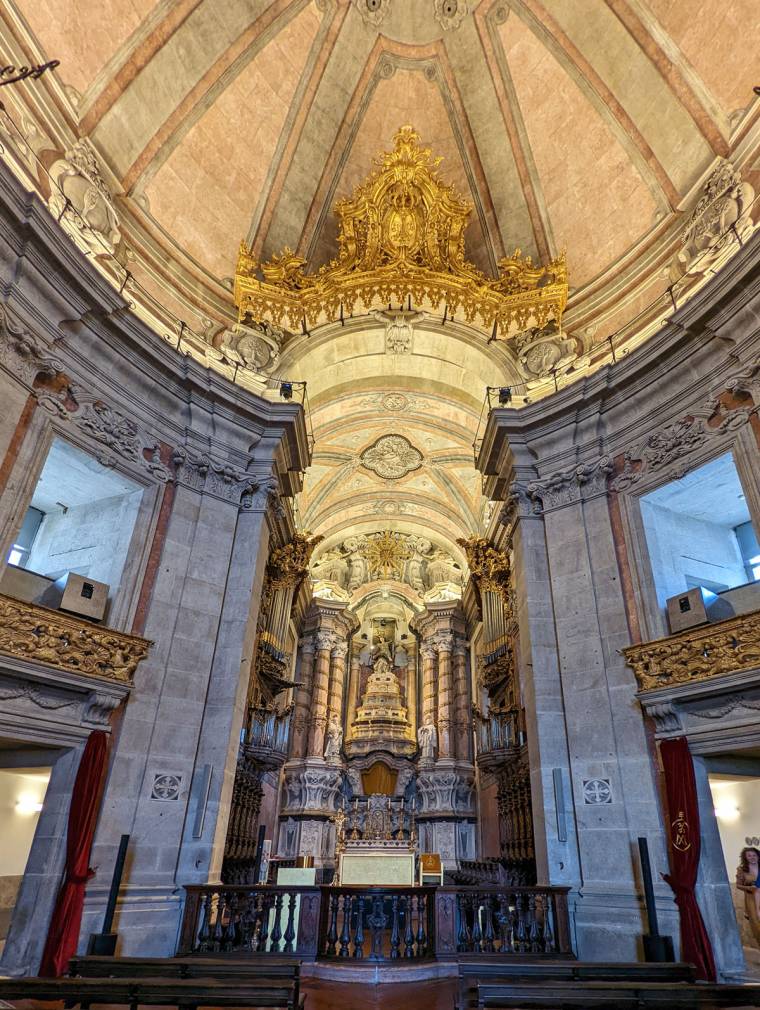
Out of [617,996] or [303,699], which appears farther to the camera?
[303,699]

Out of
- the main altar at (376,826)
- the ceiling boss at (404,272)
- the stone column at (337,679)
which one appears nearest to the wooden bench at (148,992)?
the ceiling boss at (404,272)

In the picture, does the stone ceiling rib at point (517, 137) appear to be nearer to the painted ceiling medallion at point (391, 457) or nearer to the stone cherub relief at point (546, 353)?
the stone cherub relief at point (546, 353)

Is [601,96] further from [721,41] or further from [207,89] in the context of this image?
[207,89]

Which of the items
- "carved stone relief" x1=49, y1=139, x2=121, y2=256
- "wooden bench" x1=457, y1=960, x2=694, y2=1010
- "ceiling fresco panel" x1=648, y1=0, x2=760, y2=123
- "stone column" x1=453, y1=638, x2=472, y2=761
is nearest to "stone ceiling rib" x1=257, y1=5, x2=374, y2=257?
"carved stone relief" x1=49, y1=139, x2=121, y2=256

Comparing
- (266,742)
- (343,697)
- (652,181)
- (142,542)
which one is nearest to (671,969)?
(142,542)

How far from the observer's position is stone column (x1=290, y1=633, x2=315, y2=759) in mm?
23453

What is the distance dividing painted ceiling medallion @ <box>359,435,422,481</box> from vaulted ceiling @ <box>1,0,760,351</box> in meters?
6.39

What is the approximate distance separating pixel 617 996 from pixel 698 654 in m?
4.96

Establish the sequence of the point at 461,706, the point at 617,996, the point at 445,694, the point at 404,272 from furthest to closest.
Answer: the point at 445,694, the point at 461,706, the point at 404,272, the point at 617,996

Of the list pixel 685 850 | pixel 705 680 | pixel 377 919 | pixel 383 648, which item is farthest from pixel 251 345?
pixel 383 648

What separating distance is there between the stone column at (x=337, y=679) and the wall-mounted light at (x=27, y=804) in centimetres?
1464

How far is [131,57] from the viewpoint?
1170 cm

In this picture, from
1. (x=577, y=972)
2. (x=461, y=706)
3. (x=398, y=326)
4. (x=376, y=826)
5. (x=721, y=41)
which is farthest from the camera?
(x=461, y=706)

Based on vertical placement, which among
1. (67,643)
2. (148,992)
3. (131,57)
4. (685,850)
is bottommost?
(148,992)
